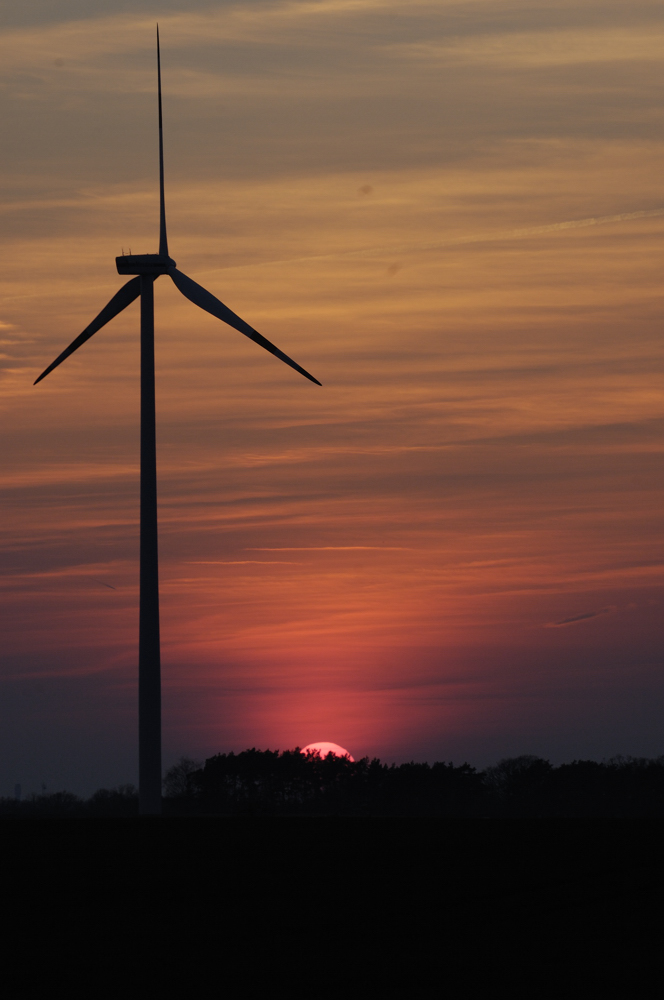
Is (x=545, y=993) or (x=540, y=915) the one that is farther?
(x=540, y=915)

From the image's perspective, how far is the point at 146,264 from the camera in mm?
85688

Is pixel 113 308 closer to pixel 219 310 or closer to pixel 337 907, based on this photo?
pixel 219 310

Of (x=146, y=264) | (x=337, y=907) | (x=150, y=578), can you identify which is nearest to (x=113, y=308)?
(x=146, y=264)

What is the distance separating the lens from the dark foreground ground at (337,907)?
114 feet

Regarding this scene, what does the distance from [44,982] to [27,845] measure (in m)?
26.5

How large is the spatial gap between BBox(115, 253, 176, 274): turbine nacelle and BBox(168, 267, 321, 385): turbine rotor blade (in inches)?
18.5

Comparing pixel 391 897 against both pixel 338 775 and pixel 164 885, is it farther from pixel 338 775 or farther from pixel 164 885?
pixel 338 775

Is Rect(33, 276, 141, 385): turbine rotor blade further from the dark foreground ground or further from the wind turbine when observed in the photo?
the dark foreground ground

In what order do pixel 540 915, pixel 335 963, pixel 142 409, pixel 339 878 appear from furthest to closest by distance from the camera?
1. pixel 142 409
2. pixel 339 878
3. pixel 540 915
4. pixel 335 963

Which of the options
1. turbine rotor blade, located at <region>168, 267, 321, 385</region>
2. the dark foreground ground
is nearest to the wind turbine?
turbine rotor blade, located at <region>168, 267, 321, 385</region>

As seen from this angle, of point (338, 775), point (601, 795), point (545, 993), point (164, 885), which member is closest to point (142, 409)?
point (164, 885)

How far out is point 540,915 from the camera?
139ft

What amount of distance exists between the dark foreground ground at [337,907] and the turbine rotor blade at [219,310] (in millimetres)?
25641

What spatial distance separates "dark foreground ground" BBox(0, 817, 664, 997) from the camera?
34.8m
